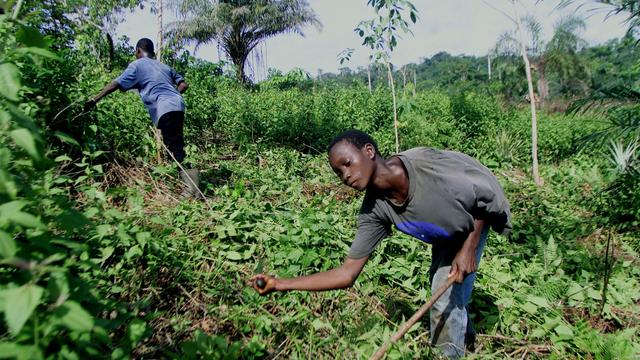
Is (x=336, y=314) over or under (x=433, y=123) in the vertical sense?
under

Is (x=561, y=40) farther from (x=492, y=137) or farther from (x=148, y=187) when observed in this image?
(x=148, y=187)

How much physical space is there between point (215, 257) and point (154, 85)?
2.04m

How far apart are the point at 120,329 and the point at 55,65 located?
234cm

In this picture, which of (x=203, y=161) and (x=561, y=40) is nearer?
(x=203, y=161)

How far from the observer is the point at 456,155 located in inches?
90.8

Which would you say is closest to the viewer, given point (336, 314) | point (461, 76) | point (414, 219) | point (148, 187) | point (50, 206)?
point (50, 206)

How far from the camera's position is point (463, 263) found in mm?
2277

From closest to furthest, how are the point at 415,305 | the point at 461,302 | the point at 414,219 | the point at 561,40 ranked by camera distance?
the point at 414,219
the point at 461,302
the point at 415,305
the point at 561,40

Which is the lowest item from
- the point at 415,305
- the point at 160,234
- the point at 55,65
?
the point at 415,305

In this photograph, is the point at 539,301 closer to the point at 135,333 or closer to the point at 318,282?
the point at 318,282

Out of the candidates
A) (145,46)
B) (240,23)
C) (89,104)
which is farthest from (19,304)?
(240,23)

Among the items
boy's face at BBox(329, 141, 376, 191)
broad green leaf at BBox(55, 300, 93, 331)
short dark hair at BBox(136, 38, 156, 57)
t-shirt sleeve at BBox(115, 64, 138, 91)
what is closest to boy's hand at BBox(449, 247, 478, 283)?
boy's face at BBox(329, 141, 376, 191)

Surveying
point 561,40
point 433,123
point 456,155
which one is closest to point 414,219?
point 456,155

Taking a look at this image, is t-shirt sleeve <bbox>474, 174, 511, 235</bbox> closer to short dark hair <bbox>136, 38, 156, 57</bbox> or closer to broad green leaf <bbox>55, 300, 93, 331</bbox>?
broad green leaf <bbox>55, 300, 93, 331</bbox>
